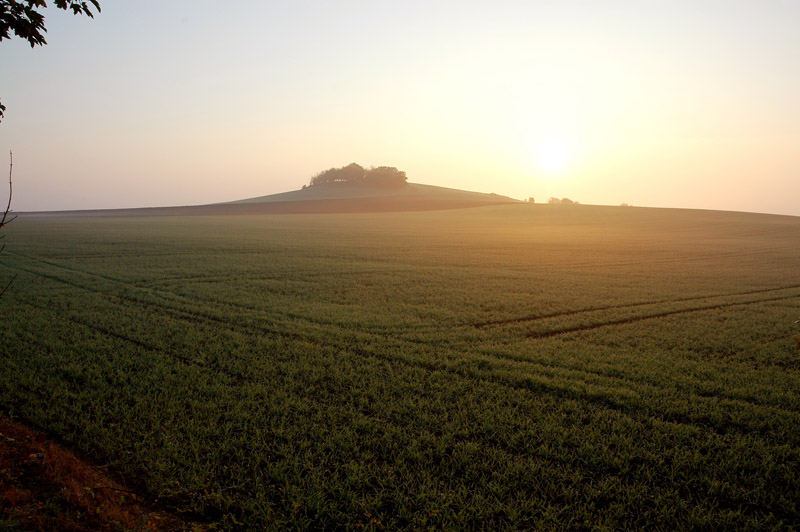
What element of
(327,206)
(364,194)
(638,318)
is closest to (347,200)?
(327,206)

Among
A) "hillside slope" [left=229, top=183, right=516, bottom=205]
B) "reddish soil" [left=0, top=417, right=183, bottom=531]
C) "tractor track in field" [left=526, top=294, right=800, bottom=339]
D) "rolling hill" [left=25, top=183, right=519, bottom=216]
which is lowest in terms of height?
"reddish soil" [left=0, top=417, right=183, bottom=531]

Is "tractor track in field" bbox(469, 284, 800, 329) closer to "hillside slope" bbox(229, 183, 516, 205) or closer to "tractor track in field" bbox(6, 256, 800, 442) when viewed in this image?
"tractor track in field" bbox(6, 256, 800, 442)

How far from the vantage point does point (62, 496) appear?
15.4 ft

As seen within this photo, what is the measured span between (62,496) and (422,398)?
461 cm

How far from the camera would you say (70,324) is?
11.1 meters

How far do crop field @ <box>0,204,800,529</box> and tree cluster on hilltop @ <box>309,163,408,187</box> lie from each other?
322 ft

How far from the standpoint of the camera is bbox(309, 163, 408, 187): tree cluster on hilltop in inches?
4444

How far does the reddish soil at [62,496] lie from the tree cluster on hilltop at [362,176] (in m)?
109

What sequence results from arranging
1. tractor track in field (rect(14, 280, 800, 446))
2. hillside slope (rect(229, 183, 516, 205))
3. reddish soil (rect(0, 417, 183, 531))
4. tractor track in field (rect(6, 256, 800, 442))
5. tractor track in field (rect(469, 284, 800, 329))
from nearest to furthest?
reddish soil (rect(0, 417, 183, 531))
tractor track in field (rect(14, 280, 800, 446))
tractor track in field (rect(6, 256, 800, 442))
tractor track in field (rect(469, 284, 800, 329))
hillside slope (rect(229, 183, 516, 205))

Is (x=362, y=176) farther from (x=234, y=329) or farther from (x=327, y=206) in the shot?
(x=234, y=329)

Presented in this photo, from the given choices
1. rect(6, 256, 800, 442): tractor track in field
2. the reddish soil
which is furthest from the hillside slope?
the reddish soil

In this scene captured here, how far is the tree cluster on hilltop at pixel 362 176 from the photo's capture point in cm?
11288

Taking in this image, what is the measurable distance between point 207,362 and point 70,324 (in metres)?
5.05

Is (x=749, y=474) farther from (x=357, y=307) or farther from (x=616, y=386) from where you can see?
(x=357, y=307)
